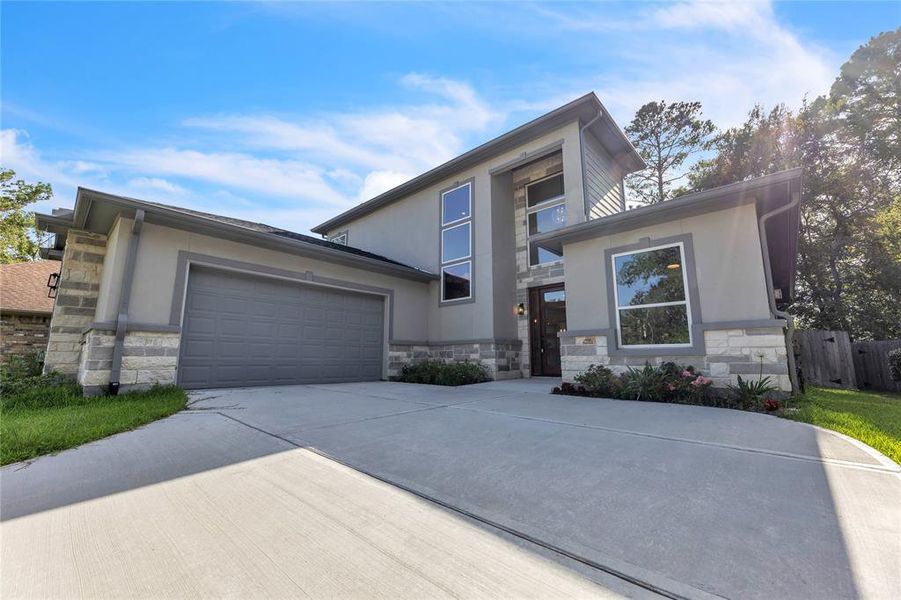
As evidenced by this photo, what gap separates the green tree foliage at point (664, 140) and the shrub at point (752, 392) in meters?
13.4

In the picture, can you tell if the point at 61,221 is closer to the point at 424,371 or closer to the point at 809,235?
the point at 424,371

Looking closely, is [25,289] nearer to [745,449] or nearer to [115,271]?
[115,271]

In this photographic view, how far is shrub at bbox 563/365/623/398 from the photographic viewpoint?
5.72m

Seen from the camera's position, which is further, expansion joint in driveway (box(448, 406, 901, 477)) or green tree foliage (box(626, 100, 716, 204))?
green tree foliage (box(626, 100, 716, 204))

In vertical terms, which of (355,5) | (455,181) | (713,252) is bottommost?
(713,252)

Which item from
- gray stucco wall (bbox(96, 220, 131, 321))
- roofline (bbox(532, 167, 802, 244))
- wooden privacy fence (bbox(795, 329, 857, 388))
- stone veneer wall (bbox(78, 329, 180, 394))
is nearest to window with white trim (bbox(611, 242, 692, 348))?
roofline (bbox(532, 167, 802, 244))

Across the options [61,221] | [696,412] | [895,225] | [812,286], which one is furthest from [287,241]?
[895,225]

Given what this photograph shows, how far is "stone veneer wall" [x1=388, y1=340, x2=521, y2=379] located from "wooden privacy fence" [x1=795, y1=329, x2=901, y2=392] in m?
7.12

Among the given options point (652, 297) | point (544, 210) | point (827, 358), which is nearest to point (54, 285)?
point (544, 210)

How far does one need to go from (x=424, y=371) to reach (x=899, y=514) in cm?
742

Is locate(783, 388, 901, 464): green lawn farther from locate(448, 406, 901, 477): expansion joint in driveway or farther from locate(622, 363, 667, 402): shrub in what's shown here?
locate(622, 363, 667, 402): shrub

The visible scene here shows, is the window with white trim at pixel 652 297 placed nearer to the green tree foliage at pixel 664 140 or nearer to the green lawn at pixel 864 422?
the green lawn at pixel 864 422

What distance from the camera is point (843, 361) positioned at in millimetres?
9391

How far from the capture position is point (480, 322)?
9078mm
